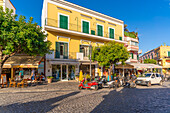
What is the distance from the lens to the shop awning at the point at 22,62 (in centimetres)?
1224

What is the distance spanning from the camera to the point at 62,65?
53.2 feet

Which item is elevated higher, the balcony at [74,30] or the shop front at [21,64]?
the balcony at [74,30]

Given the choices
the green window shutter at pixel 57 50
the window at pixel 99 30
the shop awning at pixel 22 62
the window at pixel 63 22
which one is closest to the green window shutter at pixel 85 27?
the window at pixel 99 30

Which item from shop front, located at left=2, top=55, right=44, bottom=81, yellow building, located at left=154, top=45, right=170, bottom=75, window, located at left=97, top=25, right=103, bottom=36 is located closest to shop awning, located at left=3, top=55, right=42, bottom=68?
shop front, located at left=2, top=55, right=44, bottom=81

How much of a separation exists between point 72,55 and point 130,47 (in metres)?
14.3

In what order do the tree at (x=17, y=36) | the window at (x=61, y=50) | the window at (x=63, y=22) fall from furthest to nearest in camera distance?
the window at (x=63, y=22) → the window at (x=61, y=50) → the tree at (x=17, y=36)

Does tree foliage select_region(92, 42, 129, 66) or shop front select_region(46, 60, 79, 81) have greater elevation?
tree foliage select_region(92, 42, 129, 66)

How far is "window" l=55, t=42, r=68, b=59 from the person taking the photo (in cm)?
1599

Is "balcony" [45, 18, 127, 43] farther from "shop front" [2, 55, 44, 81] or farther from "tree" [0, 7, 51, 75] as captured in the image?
"shop front" [2, 55, 44, 81]

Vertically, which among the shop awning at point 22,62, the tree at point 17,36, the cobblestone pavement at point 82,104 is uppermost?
the tree at point 17,36

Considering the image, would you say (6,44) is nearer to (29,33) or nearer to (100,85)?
(29,33)

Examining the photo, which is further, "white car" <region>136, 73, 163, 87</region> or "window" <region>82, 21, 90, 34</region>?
"window" <region>82, 21, 90, 34</region>

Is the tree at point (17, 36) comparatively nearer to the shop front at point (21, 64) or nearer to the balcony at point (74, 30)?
the shop front at point (21, 64)

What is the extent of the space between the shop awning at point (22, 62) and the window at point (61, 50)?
2883mm
